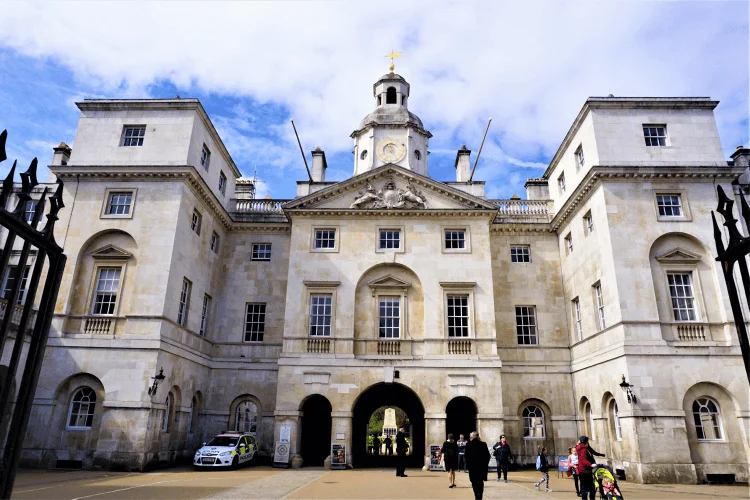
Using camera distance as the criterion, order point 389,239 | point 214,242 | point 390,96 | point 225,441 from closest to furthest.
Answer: point 225,441 < point 389,239 < point 214,242 < point 390,96

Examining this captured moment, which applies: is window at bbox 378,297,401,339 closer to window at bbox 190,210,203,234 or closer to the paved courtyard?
the paved courtyard

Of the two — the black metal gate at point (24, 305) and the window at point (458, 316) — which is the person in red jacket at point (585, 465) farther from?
the window at point (458, 316)

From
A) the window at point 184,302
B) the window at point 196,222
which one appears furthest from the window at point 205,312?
the window at point 196,222

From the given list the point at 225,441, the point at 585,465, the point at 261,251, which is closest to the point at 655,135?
the point at 585,465

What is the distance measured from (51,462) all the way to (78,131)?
628 inches

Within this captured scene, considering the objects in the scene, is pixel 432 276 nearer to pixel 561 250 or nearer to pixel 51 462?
pixel 561 250

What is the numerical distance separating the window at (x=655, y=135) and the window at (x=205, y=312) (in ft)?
80.6

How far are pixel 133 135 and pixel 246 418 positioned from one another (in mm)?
16482

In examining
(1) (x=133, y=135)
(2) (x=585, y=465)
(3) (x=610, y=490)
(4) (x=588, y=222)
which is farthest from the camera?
(1) (x=133, y=135)

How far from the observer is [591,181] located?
24.8 m

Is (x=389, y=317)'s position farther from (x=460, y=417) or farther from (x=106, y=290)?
(x=106, y=290)

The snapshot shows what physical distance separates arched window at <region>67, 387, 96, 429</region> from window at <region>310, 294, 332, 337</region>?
34.2 ft

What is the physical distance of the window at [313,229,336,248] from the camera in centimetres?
2863

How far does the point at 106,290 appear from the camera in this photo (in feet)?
79.0
